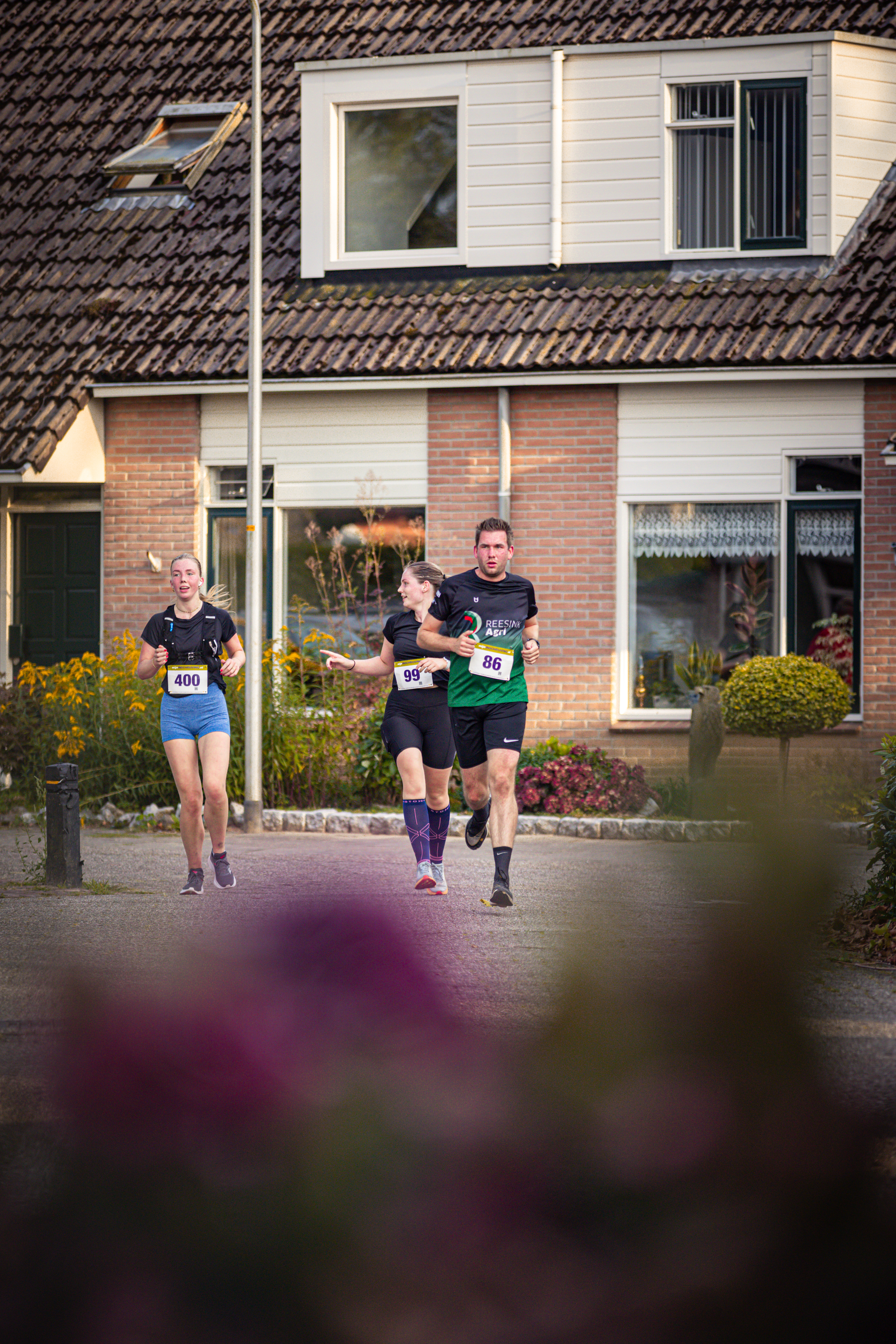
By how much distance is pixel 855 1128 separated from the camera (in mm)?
1366

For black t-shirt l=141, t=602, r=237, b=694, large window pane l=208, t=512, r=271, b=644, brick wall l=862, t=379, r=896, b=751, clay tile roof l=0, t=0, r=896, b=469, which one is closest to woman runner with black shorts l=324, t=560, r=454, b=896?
black t-shirt l=141, t=602, r=237, b=694

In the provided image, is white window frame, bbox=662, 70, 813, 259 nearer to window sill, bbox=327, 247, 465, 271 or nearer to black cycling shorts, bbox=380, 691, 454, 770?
window sill, bbox=327, 247, 465, 271

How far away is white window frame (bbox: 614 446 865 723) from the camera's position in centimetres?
1338

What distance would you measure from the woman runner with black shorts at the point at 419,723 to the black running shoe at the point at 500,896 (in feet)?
1.66

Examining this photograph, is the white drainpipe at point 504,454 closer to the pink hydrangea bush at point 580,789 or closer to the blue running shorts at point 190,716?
the pink hydrangea bush at point 580,789

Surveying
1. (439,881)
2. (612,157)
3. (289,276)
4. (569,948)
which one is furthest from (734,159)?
(569,948)

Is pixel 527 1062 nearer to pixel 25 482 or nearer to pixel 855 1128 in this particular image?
pixel 855 1128

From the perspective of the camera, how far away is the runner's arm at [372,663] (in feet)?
28.2

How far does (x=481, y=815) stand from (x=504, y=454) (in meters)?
5.74

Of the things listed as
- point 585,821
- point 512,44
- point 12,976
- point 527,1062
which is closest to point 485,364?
point 512,44

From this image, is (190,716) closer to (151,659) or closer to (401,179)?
(151,659)

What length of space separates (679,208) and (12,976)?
1266 cm

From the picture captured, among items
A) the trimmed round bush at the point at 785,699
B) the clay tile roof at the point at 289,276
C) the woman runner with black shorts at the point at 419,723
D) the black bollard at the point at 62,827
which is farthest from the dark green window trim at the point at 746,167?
the black bollard at the point at 62,827

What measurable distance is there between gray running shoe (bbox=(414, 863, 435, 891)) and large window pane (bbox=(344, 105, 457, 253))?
8.20m
